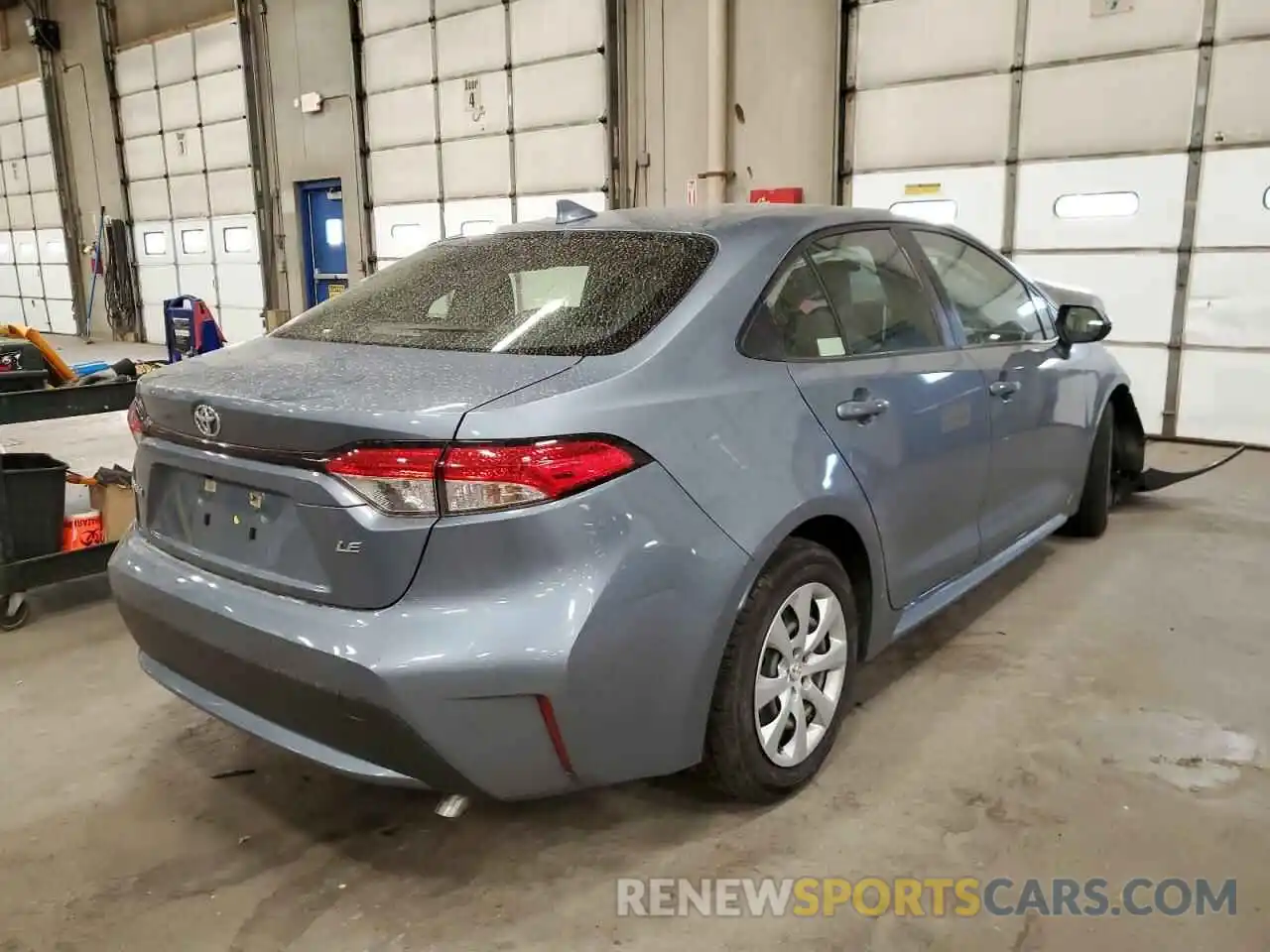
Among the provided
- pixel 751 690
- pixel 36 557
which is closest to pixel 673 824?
pixel 751 690

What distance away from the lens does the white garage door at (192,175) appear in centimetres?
1280

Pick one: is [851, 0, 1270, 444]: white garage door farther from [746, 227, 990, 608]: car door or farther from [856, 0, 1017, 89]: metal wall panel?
[746, 227, 990, 608]: car door

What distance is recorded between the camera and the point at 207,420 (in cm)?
192

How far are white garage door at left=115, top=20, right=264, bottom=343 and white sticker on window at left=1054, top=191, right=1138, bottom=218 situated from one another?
10.1 meters

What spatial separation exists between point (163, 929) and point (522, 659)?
3.09 ft

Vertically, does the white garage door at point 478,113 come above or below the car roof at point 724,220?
above

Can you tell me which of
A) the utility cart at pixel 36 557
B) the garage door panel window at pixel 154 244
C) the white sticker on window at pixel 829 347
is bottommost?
the utility cart at pixel 36 557

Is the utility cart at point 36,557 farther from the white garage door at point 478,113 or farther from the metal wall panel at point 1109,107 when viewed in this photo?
the metal wall panel at point 1109,107

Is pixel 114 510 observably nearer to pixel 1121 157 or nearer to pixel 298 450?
pixel 298 450

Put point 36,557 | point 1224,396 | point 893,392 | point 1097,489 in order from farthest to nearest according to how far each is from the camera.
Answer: point 1224,396 < point 1097,489 < point 36,557 < point 893,392

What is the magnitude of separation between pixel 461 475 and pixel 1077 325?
266 cm

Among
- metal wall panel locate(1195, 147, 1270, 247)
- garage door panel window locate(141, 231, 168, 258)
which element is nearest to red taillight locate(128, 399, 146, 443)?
metal wall panel locate(1195, 147, 1270, 247)

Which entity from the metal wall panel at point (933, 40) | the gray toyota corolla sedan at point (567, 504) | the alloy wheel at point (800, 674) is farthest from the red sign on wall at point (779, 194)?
the alloy wheel at point (800, 674)

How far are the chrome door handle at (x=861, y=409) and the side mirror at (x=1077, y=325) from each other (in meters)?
1.43
